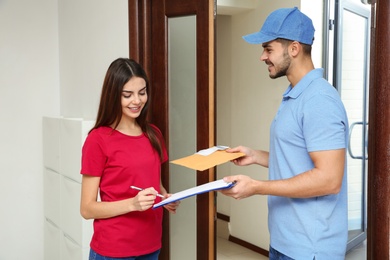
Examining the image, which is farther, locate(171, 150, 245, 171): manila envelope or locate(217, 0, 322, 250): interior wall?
locate(217, 0, 322, 250): interior wall

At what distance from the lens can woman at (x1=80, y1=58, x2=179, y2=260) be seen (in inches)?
61.2

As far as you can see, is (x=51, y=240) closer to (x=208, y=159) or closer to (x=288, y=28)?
(x=208, y=159)

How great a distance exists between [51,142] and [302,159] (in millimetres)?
1966

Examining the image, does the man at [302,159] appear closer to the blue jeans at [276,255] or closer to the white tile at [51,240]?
the blue jeans at [276,255]

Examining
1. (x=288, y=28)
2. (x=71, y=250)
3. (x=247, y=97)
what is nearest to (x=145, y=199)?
(x=288, y=28)

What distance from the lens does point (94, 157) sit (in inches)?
60.9

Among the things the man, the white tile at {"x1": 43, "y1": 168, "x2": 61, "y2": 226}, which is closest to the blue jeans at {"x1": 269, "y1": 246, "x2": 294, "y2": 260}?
the man

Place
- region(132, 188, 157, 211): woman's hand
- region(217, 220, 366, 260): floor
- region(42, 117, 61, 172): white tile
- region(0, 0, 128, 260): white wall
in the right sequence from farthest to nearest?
1. region(0, 0, 128, 260): white wall
2. region(42, 117, 61, 172): white tile
3. region(217, 220, 366, 260): floor
4. region(132, 188, 157, 211): woman's hand

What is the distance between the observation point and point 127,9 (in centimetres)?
217

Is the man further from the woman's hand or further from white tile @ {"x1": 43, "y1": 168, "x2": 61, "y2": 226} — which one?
white tile @ {"x1": 43, "y1": 168, "x2": 61, "y2": 226}

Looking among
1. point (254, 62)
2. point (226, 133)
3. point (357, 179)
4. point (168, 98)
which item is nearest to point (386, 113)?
point (357, 179)

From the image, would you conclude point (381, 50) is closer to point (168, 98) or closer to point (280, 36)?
point (280, 36)

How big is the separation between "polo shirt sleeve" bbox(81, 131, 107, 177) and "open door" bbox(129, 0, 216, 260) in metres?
0.45

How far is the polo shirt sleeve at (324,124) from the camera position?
3.77 ft
